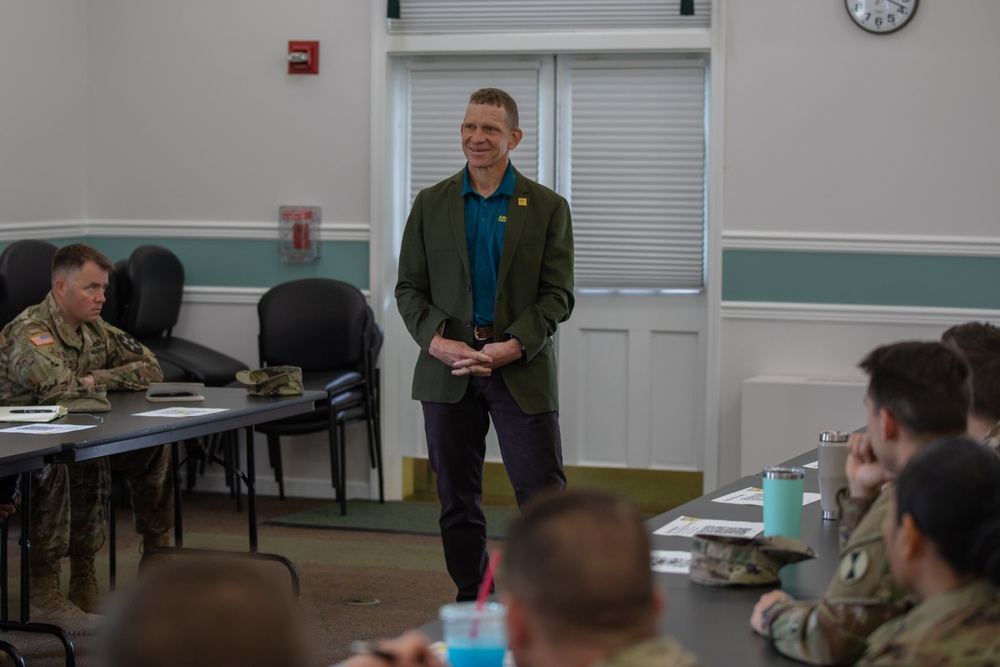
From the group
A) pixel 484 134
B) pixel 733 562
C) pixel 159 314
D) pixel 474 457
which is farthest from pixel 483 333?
pixel 159 314

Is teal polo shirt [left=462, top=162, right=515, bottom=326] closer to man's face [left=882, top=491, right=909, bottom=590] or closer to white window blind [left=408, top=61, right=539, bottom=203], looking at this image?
man's face [left=882, top=491, right=909, bottom=590]

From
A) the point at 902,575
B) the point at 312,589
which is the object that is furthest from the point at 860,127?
the point at 902,575

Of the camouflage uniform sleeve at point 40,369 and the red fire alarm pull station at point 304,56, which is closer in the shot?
the camouflage uniform sleeve at point 40,369

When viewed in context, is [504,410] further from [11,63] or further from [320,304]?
[11,63]

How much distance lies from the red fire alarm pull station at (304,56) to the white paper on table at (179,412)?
274 cm

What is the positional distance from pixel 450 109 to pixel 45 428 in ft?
10.3

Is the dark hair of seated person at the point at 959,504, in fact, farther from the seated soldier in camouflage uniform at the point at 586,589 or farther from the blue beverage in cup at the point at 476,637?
the blue beverage in cup at the point at 476,637

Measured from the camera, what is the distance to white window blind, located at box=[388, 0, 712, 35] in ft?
18.7

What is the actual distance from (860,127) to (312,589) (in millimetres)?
3173

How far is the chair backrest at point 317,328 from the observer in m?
5.75

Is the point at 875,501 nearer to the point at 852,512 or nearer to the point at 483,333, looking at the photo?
the point at 852,512

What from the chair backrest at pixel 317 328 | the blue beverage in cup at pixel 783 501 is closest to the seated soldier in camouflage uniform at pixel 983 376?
the blue beverage in cup at pixel 783 501

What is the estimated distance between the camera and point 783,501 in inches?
82.5

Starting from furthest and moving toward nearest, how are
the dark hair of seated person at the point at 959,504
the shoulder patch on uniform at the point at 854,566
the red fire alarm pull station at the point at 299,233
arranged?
1. the red fire alarm pull station at the point at 299,233
2. the shoulder patch on uniform at the point at 854,566
3. the dark hair of seated person at the point at 959,504
